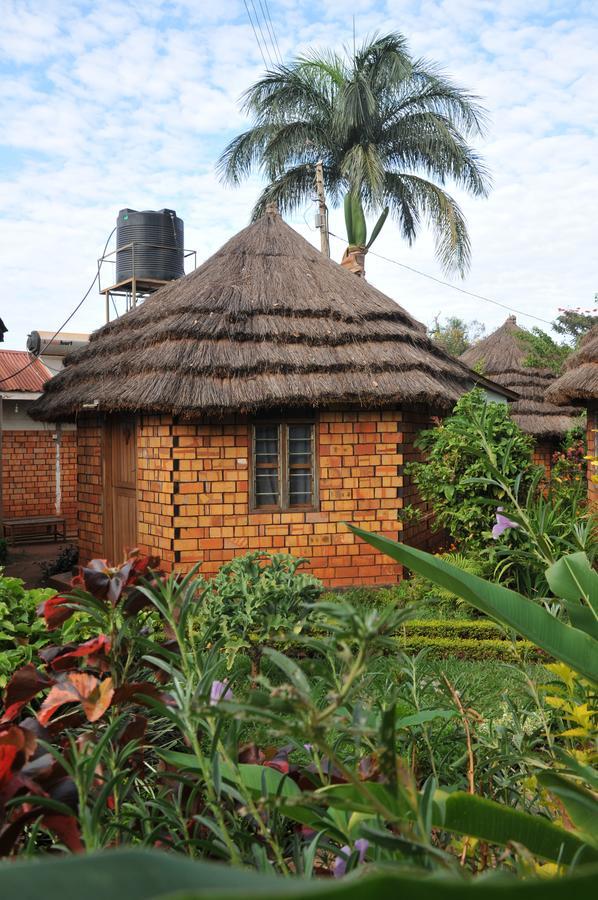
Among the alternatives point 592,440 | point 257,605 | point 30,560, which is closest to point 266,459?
point 257,605

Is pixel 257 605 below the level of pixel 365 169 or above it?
below

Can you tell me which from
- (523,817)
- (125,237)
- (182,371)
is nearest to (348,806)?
(523,817)

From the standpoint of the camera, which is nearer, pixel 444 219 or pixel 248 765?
pixel 248 765

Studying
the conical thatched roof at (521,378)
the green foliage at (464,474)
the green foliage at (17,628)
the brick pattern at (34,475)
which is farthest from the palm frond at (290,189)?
the green foliage at (17,628)

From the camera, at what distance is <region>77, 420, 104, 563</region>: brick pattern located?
10.5 meters

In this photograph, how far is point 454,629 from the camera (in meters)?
6.95

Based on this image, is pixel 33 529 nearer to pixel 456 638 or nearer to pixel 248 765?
pixel 456 638

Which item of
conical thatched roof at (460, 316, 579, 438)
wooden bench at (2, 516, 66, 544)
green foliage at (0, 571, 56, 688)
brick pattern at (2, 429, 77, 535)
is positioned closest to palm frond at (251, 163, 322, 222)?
conical thatched roof at (460, 316, 579, 438)

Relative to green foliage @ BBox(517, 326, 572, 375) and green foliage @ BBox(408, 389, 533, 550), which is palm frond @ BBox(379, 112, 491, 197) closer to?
green foliage @ BBox(517, 326, 572, 375)

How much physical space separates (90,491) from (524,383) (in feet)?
42.7

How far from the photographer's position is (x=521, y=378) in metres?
19.8

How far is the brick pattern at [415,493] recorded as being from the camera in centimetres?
947

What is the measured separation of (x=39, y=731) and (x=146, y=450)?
25.4 ft

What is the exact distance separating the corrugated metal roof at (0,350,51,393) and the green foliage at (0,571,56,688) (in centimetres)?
1273
